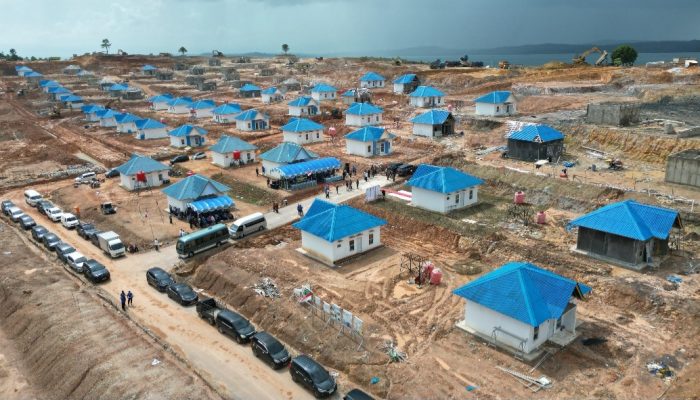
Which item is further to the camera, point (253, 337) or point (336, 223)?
point (336, 223)

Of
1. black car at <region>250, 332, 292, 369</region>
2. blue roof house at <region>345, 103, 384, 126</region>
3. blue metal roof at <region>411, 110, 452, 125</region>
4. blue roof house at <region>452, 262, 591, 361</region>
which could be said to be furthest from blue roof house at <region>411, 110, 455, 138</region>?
black car at <region>250, 332, 292, 369</region>

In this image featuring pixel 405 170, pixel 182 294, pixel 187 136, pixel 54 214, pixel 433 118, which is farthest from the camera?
pixel 187 136

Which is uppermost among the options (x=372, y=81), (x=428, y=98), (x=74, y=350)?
(x=372, y=81)

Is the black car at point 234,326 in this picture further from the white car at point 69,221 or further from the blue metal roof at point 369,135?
the blue metal roof at point 369,135

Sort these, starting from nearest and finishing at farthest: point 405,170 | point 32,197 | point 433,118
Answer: point 32,197
point 405,170
point 433,118

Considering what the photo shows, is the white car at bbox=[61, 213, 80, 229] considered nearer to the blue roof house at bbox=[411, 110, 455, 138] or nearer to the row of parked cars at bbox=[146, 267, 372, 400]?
the row of parked cars at bbox=[146, 267, 372, 400]

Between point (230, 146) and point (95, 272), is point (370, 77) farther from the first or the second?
point (95, 272)

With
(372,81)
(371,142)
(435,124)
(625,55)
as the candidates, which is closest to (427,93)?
(435,124)
